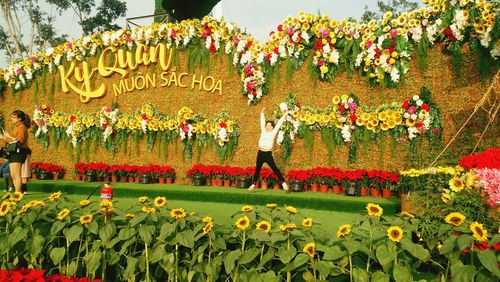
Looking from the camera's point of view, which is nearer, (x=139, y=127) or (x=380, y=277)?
(x=380, y=277)

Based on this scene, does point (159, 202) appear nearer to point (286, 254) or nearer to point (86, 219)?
point (86, 219)

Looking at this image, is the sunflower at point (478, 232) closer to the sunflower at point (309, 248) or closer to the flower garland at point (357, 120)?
the sunflower at point (309, 248)

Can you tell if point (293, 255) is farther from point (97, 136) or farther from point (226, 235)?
point (97, 136)

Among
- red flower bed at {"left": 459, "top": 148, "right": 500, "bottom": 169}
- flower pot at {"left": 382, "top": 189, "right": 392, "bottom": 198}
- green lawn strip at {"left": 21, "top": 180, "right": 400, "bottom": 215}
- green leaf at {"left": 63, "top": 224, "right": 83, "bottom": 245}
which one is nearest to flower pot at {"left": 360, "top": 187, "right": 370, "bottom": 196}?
flower pot at {"left": 382, "top": 189, "right": 392, "bottom": 198}

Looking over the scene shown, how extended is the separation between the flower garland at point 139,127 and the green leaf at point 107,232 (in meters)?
6.70

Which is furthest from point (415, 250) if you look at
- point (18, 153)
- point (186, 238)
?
point (18, 153)

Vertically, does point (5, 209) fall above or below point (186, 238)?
above

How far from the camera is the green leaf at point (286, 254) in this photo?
2.61 metres

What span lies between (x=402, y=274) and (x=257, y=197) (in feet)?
17.2

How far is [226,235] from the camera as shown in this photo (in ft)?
10.00

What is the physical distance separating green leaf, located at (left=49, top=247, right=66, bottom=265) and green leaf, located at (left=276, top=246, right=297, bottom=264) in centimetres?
161

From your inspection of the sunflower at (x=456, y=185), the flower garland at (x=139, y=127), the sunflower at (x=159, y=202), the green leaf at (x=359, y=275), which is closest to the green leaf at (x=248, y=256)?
the green leaf at (x=359, y=275)

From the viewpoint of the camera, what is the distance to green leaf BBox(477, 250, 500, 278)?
7.35 ft

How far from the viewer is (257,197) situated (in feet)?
24.7
